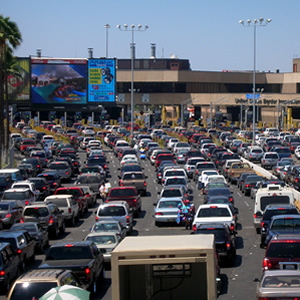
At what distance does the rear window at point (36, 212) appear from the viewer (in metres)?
29.6

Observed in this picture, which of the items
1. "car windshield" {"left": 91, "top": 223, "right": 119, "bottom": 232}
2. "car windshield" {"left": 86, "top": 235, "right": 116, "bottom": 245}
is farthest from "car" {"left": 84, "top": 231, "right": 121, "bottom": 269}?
"car windshield" {"left": 91, "top": 223, "right": 119, "bottom": 232}

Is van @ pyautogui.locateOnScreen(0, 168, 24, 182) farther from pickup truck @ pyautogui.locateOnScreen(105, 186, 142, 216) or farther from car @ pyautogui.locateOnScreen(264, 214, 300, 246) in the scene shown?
car @ pyautogui.locateOnScreen(264, 214, 300, 246)

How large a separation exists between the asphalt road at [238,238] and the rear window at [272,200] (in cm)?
121

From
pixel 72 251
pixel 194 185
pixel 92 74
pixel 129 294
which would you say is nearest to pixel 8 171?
pixel 194 185

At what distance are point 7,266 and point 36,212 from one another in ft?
31.1

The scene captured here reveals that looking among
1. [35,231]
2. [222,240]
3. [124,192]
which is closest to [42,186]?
[124,192]

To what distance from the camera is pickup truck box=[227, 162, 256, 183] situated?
160 ft

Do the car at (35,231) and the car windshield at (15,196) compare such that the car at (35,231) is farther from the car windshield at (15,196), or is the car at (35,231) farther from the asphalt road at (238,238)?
the car windshield at (15,196)


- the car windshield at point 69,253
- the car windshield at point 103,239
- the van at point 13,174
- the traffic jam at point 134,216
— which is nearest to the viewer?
the traffic jam at point 134,216

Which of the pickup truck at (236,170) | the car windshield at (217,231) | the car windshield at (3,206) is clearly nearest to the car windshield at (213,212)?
the car windshield at (217,231)

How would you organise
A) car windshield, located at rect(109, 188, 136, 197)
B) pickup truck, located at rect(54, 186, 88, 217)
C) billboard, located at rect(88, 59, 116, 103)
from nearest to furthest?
car windshield, located at rect(109, 188, 136, 197), pickup truck, located at rect(54, 186, 88, 217), billboard, located at rect(88, 59, 116, 103)

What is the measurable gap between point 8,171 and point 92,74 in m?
54.3

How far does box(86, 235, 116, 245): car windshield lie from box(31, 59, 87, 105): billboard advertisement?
75.4 m

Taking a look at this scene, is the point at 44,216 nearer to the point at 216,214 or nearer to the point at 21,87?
the point at 216,214
